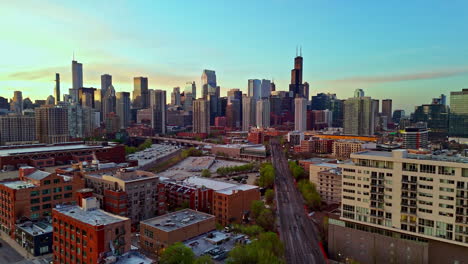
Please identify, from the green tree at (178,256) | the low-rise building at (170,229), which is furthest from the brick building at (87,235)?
the low-rise building at (170,229)

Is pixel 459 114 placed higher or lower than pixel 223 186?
higher

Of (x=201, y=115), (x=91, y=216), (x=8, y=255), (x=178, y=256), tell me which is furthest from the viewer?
(x=201, y=115)

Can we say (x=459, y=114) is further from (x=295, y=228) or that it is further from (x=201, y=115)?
(x=295, y=228)

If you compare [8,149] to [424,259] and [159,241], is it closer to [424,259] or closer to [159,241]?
[159,241]

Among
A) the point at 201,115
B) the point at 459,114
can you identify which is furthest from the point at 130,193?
the point at 201,115

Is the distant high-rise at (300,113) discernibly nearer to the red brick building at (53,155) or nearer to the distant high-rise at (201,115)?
the distant high-rise at (201,115)

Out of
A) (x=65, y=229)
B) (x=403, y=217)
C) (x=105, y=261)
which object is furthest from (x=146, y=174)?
(x=403, y=217)
